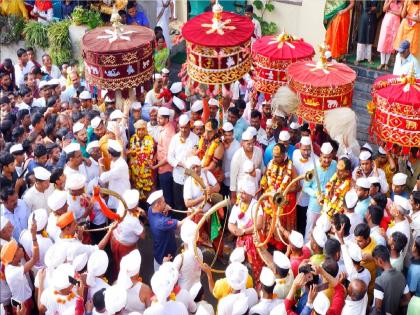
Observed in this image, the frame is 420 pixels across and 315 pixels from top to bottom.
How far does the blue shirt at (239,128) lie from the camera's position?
26.8ft

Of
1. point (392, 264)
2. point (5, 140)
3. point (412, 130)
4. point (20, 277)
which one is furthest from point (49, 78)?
point (392, 264)

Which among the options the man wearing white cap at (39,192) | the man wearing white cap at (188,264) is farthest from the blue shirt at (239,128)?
the man wearing white cap at (39,192)

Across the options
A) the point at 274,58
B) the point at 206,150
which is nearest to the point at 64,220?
the point at 206,150

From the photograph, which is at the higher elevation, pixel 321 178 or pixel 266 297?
pixel 266 297

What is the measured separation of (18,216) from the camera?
257 inches

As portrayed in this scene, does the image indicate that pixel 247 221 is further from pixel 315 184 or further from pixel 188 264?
pixel 315 184

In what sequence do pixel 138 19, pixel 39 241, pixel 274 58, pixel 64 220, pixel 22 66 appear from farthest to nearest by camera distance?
1. pixel 138 19
2. pixel 22 66
3. pixel 274 58
4. pixel 39 241
5. pixel 64 220

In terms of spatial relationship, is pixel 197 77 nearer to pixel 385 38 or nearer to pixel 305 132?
pixel 305 132

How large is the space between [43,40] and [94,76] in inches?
203

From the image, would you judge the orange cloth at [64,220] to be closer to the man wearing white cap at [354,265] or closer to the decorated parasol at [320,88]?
the man wearing white cap at [354,265]

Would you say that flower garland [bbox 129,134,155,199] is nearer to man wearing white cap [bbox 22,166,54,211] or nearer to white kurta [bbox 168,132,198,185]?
white kurta [bbox 168,132,198,185]

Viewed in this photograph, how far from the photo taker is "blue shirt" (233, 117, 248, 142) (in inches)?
321

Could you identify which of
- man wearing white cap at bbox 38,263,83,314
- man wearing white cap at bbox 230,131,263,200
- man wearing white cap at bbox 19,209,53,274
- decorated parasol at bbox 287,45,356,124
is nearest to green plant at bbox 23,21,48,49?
decorated parasol at bbox 287,45,356,124

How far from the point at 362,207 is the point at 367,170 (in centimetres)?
61
